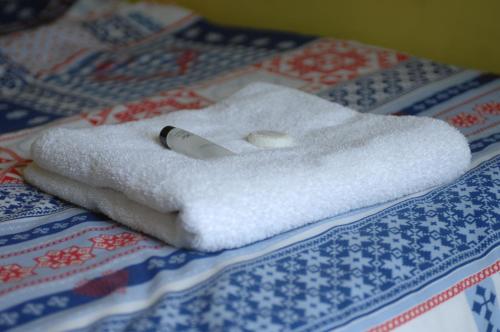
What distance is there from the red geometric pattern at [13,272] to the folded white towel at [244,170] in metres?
0.14

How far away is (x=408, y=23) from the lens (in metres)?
1.85

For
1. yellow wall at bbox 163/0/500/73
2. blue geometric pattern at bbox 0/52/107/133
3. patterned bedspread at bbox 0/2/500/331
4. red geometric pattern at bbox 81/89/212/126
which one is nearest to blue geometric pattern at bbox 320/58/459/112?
patterned bedspread at bbox 0/2/500/331

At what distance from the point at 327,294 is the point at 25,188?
0.55 m

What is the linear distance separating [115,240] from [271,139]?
265mm

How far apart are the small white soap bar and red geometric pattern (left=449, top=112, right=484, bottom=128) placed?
1.35 ft

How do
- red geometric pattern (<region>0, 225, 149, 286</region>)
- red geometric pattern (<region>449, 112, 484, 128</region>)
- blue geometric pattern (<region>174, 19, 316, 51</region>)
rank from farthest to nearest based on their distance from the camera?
blue geometric pattern (<region>174, 19, 316, 51</region>)
red geometric pattern (<region>449, 112, 484, 128</region>)
red geometric pattern (<region>0, 225, 149, 286</region>)

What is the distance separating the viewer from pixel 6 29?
7.09 feet

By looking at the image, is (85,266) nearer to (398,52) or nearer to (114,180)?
(114,180)

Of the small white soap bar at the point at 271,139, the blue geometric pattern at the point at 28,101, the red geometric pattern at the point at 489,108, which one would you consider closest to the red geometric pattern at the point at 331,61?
the red geometric pattern at the point at 489,108

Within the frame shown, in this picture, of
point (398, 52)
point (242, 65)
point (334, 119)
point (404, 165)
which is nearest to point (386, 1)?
point (398, 52)

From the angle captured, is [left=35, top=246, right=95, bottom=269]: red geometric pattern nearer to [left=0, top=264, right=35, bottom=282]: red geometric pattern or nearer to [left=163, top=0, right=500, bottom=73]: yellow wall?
[left=0, top=264, right=35, bottom=282]: red geometric pattern

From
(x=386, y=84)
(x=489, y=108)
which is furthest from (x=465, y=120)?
(x=386, y=84)

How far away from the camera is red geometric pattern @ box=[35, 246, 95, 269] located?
90cm

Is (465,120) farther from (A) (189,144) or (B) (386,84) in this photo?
(A) (189,144)
